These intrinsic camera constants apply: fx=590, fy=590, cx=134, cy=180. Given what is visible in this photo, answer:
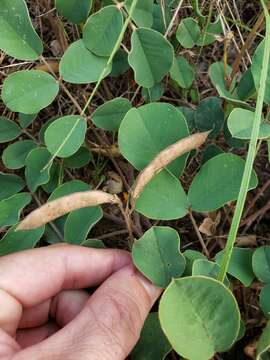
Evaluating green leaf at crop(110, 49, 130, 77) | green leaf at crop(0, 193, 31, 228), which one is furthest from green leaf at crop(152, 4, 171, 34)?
green leaf at crop(0, 193, 31, 228)

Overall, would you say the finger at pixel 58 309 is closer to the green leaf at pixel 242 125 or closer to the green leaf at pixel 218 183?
the green leaf at pixel 218 183

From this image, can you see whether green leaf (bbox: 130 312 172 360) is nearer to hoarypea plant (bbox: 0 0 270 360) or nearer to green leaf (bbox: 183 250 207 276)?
hoarypea plant (bbox: 0 0 270 360)

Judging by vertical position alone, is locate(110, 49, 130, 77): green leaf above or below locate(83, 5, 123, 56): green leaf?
below

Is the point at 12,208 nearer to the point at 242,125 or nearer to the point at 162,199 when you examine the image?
the point at 162,199

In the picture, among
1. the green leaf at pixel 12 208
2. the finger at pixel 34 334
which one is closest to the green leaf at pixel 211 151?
the green leaf at pixel 12 208

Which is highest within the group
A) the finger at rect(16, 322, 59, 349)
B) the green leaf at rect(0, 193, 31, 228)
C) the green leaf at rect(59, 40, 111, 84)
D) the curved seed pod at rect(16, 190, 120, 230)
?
the green leaf at rect(59, 40, 111, 84)

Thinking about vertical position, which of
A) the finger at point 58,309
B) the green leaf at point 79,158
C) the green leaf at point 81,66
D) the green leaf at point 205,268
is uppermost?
the green leaf at point 81,66

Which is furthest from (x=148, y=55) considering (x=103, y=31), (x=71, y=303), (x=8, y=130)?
(x=71, y=303)

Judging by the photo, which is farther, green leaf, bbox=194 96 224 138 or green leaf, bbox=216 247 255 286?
green leaf, bbox=194 96 224 138
